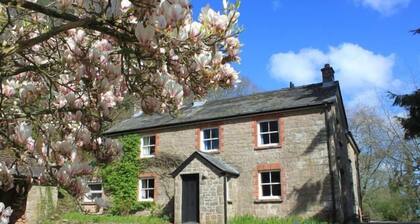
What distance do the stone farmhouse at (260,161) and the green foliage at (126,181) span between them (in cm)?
51

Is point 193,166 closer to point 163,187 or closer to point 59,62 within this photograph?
point 163,187

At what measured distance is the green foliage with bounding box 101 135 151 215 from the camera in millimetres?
23688

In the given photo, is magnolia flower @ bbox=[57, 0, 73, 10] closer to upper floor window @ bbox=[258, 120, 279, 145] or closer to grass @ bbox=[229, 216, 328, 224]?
grass @ bbox=[229, 216, 328, 224]

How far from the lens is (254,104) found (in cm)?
2305

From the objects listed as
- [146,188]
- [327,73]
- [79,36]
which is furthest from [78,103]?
[146,188]

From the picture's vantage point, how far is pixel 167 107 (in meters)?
2.80

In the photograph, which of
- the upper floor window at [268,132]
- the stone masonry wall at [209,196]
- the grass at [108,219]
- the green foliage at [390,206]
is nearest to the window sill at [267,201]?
the stone masonry wall at [209,196]

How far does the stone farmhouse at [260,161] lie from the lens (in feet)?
64.9

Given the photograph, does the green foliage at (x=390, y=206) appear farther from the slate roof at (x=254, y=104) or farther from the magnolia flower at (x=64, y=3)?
the magnolia flower at (x=64, y=3)

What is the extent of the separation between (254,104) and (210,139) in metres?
3.07

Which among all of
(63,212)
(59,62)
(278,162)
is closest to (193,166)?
(278,162)

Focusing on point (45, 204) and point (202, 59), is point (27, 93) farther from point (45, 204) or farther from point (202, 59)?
point (45, 204)

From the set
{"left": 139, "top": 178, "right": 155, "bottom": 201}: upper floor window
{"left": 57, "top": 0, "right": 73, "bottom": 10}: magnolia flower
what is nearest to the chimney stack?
{"left": 139, "top": 178, "right": 155, "bottom": 201}: upper floor window

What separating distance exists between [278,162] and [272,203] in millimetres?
2008
